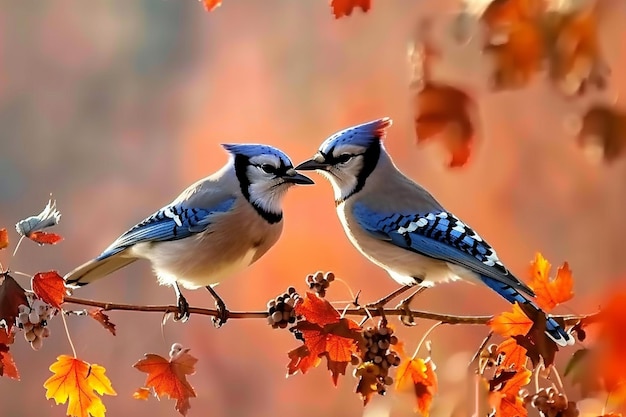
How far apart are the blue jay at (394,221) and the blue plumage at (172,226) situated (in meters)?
0.16

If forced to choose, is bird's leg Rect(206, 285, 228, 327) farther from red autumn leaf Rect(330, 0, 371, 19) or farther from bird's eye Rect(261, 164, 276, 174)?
red autumn leaf Rect(330, 0, 371, 19)

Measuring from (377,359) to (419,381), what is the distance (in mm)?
104

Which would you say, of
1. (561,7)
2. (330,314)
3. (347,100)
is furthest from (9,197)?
(561,7)

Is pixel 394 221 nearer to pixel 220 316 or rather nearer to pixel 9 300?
pixel 220 316

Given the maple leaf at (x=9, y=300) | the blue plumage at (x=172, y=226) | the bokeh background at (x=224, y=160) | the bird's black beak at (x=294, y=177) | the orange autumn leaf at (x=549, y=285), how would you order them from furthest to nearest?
1. the bokeh background at (x=224, y=160)
2. the blue plumage at (x=172, y=226)
3. the bird's black beak at (x=294, y=177)
4. the orange autumn leaf at (x=549, y=285)
5. the maple leaf at (x=9, y=300)

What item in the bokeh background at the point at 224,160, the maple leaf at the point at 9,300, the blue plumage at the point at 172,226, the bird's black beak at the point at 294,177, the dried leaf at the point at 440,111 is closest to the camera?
the dried leaf at the point at 440,111

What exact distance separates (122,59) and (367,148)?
87cm

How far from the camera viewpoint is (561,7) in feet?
1.47

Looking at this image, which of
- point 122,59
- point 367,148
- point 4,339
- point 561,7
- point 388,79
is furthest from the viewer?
point 122,59

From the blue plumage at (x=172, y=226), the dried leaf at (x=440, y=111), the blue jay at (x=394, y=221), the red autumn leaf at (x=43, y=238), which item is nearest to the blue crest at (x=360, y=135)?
the blue jay at (x=394, y=221)

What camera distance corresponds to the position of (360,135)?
1.00 m

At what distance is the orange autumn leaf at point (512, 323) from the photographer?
0.78m

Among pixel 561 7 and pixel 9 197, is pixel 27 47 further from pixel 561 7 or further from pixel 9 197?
pixel 561 7

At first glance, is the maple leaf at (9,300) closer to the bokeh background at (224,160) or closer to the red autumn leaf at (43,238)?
the red autumn leaf at (43,238)
